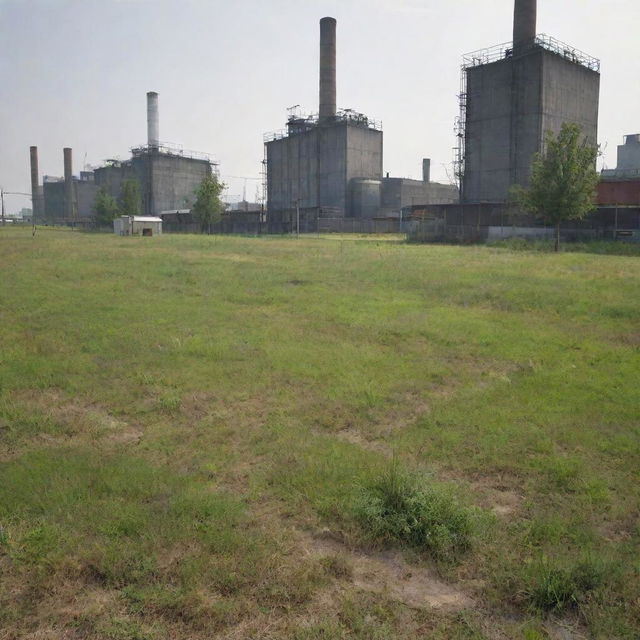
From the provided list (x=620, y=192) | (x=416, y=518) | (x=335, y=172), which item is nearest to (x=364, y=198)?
(x=335, y=172)

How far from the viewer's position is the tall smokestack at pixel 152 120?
84.4 m

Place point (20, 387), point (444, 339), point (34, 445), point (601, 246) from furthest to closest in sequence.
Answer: point (601, 246) < point (444, 339) < point (20, 387) < point (34, 445)

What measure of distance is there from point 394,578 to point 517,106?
57.1m

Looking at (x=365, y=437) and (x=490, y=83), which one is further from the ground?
(x=490, y=83)

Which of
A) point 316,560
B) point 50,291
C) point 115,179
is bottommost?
point 316,560

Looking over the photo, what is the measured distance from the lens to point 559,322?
13.3 metres

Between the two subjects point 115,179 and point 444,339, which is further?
point 115,179

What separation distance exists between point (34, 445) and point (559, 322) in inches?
425

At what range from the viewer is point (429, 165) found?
328 ft

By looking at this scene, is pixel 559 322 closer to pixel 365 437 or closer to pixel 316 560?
pixel 365 437

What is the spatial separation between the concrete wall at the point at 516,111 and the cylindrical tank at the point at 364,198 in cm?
1614

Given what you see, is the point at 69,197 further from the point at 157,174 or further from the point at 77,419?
the point at 77,419

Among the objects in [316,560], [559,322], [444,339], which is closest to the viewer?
[316,560]

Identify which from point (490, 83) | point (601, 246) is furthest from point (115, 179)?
point (601, 246)
